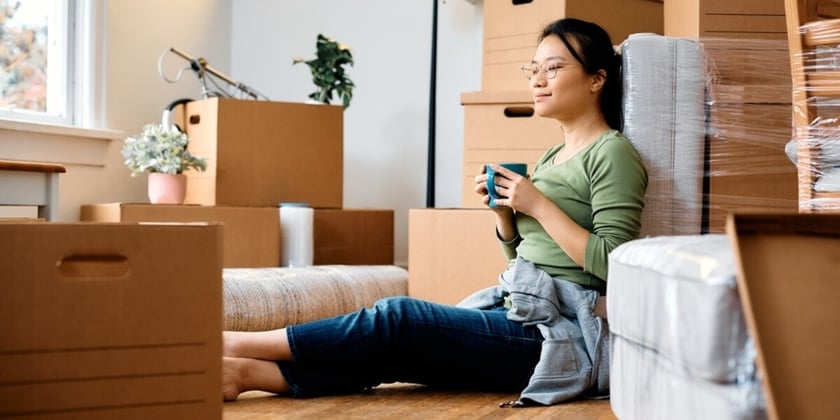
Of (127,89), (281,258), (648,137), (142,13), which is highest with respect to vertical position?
(142,13)

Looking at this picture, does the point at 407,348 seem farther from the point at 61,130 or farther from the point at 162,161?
the point at 61,130

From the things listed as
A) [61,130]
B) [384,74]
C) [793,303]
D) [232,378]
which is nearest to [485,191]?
[232,378]

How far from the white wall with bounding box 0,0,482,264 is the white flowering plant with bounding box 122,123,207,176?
280 millimetres

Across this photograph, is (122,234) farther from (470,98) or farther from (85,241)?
(470,98)

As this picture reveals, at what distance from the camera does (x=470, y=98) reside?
248 centimetres

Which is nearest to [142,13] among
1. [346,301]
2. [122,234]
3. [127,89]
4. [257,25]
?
[127,89]

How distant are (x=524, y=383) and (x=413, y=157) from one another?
183 centimetres

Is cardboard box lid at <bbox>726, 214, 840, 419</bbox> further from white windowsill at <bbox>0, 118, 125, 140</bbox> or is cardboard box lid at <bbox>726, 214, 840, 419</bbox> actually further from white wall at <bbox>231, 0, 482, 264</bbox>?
white wall at <bbox>231, 0, 482, 264</bbox>

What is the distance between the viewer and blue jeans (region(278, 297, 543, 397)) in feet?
5.56

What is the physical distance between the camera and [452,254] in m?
2.36

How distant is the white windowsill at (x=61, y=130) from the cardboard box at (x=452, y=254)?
1.01 metres

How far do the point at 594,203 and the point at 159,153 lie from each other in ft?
→ 4.94

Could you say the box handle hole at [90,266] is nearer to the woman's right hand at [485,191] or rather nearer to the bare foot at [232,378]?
the bare foot at [232,378]

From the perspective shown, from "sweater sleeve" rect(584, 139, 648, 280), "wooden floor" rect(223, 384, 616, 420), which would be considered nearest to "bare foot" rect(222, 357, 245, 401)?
"wooden floor" rect(223, 384, 616, 420)
